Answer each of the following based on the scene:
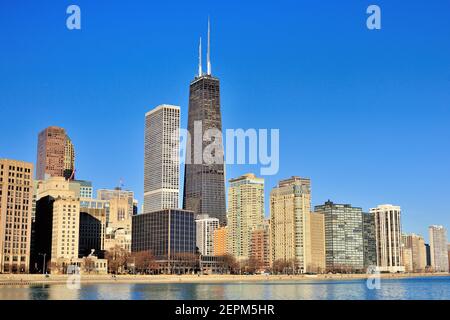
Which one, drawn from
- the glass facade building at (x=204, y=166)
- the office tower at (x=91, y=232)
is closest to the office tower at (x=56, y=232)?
the office tower at (x=91, y=232)

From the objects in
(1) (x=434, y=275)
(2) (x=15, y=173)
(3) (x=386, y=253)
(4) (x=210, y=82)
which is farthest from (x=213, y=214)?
A: (2) (x=15, y=173)

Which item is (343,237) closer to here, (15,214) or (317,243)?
(317,243)

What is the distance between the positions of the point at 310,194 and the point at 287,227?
6.83m

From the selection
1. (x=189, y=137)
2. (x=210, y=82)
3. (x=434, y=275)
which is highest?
(x=210, y=82)

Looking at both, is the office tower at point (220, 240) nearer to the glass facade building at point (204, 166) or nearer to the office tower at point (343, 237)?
the glass facade building at point (204, 166)

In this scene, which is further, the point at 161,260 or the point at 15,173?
the point at 161,260

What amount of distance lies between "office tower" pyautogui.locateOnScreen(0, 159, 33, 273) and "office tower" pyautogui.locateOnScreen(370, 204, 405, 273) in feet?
209

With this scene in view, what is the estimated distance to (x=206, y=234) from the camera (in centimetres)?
12519

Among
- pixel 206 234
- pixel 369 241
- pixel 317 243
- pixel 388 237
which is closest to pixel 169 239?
pixel 317 243

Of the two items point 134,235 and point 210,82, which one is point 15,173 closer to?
point 134,235

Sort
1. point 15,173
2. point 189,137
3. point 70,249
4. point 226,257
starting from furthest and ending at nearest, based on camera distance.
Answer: point 189,137 < point 226,257 < point 70,249 < point 15,173

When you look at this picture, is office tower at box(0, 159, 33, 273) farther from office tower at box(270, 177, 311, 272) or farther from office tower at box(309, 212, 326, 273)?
office tower at box(309, 212, 326, 273)

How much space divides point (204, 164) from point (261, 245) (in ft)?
75.3
